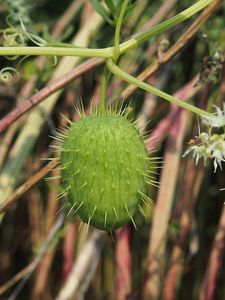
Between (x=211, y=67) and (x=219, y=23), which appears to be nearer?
(x=211, y=67)

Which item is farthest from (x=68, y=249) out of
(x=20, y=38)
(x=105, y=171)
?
(x=105, y=171)

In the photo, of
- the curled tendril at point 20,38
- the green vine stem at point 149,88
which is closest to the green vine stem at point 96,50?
the green vine stem at point 149,88

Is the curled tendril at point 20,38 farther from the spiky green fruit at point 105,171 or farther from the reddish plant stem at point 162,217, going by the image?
the reddish plant stem at point 162,217

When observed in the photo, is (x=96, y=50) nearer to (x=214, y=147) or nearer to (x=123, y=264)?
(x=214, y=147)

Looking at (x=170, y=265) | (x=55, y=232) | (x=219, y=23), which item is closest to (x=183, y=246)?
(x=170, y=265)

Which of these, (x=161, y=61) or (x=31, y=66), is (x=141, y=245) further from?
(x=161, y=61)

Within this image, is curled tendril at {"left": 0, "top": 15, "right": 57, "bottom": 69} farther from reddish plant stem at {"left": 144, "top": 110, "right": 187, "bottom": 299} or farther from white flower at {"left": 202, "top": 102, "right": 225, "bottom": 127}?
reddish plant stem at {"left": 144, "top": 110, "right": 187, "bottom": 299}
